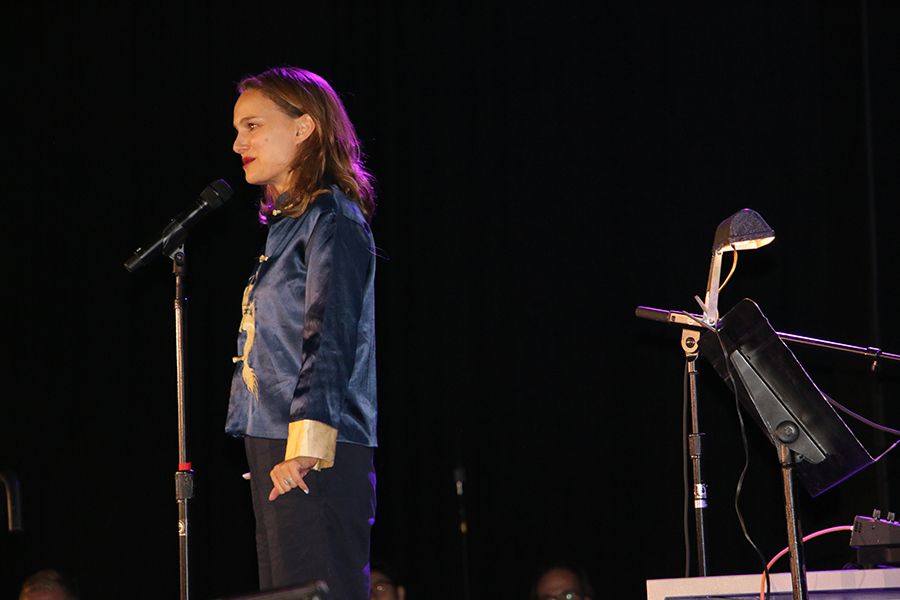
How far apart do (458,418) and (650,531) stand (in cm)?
86

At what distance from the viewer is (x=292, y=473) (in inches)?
79.5

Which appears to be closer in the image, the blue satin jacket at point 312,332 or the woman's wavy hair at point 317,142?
the blue satin jacket at point 312,332

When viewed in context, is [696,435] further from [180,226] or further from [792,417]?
[180,226]

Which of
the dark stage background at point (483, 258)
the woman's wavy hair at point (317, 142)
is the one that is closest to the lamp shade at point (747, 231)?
the woman's wavy hair at point (317, 142)

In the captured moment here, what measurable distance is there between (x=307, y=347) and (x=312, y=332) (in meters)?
0.03

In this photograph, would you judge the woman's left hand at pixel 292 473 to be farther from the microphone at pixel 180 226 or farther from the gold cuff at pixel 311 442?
the microphone at pixel 180 226

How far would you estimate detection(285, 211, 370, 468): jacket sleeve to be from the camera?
6.68 ft

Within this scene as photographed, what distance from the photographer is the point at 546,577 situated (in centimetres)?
423

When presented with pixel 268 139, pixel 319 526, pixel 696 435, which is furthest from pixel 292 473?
pixel 696 435

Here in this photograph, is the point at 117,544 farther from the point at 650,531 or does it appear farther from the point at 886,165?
the point at 886,165

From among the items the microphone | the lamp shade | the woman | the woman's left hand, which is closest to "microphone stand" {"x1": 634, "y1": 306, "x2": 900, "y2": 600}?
the lamp shade

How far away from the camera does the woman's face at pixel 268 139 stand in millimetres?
2375

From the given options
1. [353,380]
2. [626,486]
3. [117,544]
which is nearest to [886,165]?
[626,486]

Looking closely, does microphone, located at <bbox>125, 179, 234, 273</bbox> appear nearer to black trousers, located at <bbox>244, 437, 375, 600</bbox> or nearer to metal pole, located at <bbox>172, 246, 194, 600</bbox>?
metal pole, located at <bbox>172, 246, 194, 600</bbox>
